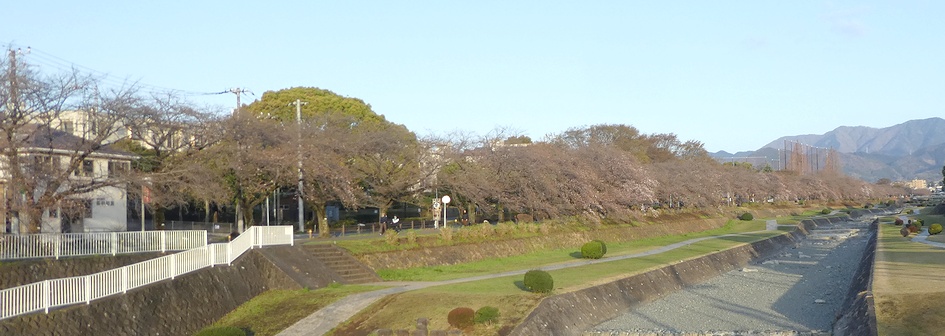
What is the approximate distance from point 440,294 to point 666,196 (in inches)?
2305

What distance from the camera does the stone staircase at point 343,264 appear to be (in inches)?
1227

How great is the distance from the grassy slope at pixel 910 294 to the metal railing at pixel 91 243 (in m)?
20.4

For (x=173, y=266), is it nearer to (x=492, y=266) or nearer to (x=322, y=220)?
(x=492, y=266)

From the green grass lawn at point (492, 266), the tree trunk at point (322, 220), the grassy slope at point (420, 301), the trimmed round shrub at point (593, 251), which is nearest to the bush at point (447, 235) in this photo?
the green grass lawn at point (492, 266)

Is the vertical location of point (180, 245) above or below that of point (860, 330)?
above

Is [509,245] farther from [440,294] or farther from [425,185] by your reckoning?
[440,294]

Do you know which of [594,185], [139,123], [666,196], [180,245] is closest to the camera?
[180,245]

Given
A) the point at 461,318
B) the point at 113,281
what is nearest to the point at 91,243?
the point at 113,281

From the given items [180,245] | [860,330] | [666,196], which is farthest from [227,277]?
[666,196]

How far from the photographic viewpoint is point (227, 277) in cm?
2619

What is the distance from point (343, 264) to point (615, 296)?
1001cm

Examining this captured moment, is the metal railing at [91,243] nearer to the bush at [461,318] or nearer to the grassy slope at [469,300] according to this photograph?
the grassy slope at [469,300]

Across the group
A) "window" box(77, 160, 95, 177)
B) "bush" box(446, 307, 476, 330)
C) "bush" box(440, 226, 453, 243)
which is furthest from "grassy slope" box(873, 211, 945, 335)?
"window" box(77, 160, 95, 177)

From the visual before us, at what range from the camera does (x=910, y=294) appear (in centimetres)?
2269
